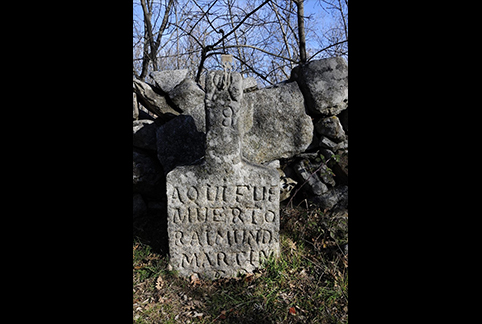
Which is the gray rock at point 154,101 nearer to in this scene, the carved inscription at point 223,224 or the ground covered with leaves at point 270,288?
the carved inscription at point 223,224

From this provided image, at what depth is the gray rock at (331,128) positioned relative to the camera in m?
3.91

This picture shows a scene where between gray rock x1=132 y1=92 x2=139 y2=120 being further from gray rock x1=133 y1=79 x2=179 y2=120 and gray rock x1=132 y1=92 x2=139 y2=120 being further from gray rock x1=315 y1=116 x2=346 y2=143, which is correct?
gray rock x1=315 y1=116 x2=346 y2=143

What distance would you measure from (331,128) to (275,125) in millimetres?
708

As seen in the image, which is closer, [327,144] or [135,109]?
[327,144]

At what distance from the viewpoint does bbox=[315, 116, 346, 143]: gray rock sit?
12.8ft

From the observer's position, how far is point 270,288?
288 centimetres

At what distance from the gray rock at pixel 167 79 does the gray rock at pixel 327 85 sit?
66.6 inches

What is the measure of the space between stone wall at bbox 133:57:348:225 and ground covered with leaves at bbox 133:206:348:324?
2.02ft

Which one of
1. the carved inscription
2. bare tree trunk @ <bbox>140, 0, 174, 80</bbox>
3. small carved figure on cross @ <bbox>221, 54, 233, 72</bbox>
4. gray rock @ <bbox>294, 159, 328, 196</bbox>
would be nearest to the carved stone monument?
the carved inscription

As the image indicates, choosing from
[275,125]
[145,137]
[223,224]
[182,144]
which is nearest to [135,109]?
[145,137]

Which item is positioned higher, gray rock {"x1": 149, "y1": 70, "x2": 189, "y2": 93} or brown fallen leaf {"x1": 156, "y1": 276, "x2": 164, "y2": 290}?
gray rock {"x1": 149, "y1": 70, "x2": 189, "y2": 93}

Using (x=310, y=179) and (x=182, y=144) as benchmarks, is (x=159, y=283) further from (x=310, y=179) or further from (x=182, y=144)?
(x=310, y=179)
